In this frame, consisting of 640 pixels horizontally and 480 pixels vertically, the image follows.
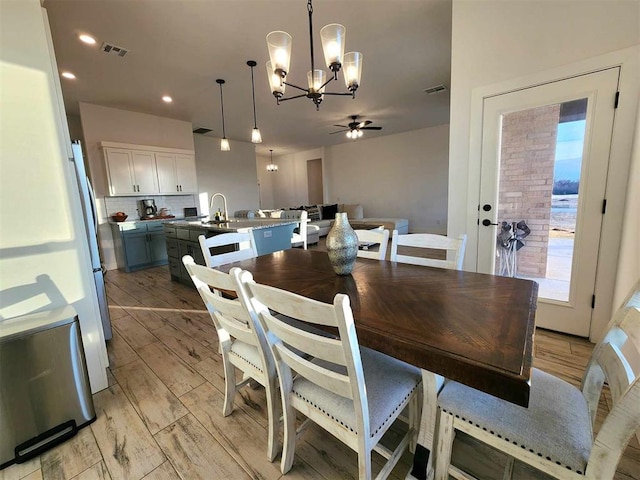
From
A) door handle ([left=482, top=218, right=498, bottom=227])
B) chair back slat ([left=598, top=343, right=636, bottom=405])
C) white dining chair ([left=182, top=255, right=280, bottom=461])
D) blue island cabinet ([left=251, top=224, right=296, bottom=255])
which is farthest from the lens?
blue island cabinet ([left=251, top=224, right=296, bottom=255])

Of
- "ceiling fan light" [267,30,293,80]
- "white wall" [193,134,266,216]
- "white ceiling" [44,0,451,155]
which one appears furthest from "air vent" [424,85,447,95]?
"white wall" [193,134,266,216]

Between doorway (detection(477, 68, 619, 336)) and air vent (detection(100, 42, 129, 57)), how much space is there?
380cm

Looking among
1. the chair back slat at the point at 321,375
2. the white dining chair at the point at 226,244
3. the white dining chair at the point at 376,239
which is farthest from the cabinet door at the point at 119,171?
the chair back slat at the point at 321,375

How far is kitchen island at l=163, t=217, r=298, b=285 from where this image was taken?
342cm

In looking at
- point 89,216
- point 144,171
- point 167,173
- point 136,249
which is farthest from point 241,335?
point 167,173

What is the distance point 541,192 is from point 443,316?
2040 millimetres

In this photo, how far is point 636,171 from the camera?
1735 millimetres

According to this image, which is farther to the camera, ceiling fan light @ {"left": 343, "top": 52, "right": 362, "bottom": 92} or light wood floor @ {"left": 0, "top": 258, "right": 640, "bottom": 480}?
ceiling fan light @ {"left": 343, "top": 52, "right": 362, "bottom": 92}

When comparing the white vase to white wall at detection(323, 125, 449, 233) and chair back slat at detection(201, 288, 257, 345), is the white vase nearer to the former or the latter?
chair back slat at detection(201, 288, 257, 345)

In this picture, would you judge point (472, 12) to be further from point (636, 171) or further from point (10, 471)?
point (10, 471)

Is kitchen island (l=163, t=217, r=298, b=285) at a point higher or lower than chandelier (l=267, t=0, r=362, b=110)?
lower

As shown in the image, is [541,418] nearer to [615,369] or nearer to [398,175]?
[615,369]

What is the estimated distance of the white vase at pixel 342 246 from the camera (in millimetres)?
1462

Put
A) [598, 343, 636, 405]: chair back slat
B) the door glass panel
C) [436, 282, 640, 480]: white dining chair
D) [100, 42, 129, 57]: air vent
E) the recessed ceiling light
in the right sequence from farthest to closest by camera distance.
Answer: [100, 42, 129, 57]: air vent
the recessed ceiling light
the door glass panel
[598, 343, 636, 405]: chair back slat
[436, 282, 640, 480]: white dining chair
